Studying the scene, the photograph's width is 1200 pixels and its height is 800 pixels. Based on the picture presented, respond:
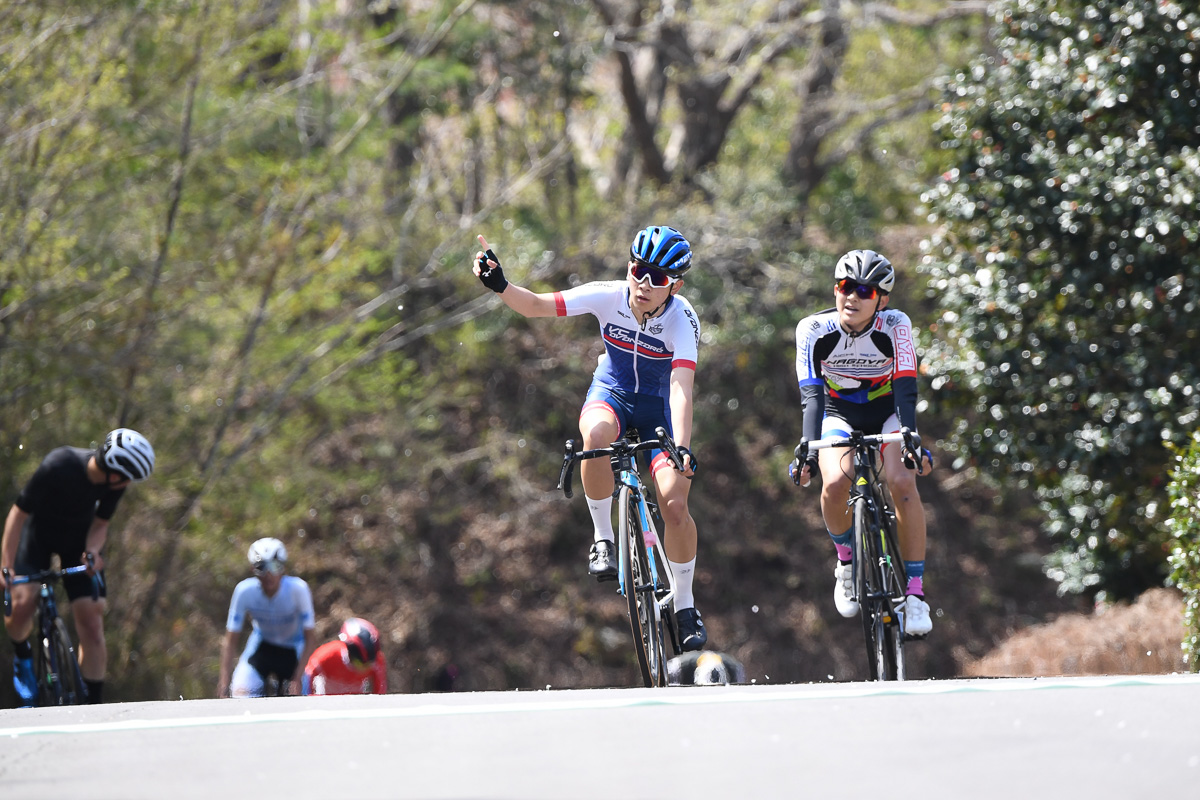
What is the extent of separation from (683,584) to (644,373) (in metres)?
1.20

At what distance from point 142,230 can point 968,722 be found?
12952mm

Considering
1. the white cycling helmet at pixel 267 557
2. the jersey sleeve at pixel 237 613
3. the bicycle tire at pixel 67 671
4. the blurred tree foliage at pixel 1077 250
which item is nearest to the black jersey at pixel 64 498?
the bicycle tire at pixel 67 671

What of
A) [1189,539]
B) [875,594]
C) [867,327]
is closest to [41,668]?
[875,594]

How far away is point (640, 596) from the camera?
709 centimetres

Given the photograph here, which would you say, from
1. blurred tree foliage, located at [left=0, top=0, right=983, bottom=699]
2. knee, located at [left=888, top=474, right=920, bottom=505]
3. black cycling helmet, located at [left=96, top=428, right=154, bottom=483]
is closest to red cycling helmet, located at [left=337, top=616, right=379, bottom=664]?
black cycling helmet, located at [left=96, top=428, right=154, bottom=483]

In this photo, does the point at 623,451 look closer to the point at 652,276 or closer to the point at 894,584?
the point at 652,276

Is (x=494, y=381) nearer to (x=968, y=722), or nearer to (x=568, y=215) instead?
(x=568, y=215)

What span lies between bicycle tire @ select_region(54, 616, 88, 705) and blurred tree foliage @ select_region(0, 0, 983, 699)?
4896 mm

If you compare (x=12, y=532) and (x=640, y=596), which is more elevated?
(x=12, y=532)

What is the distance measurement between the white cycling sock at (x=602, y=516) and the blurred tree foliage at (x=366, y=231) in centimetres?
719

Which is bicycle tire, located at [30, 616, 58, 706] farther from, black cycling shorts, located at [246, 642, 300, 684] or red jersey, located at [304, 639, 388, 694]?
black cycling shorts, located at [246, 642, 300, 684]

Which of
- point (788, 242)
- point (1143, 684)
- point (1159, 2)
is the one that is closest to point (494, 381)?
point (788, 242)

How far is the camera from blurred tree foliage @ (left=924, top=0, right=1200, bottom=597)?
38.3 feet

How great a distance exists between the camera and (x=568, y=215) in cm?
2222
